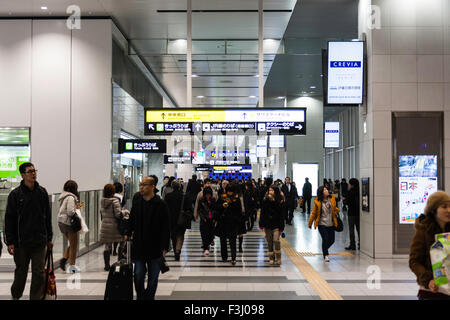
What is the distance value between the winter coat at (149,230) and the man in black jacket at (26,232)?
117 cm

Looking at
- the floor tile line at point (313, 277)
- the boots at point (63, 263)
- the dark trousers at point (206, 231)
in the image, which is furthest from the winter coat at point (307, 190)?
the boots at point (63, 263)

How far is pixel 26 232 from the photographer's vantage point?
622 cm

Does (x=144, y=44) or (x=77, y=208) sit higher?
(x=144, y=44)

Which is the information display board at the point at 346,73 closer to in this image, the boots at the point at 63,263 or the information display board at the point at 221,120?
the information display board at the point at 221,120

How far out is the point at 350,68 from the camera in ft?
38.2

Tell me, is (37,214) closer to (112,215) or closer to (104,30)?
(112,215)

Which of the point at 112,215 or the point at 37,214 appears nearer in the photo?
the point at 37,214

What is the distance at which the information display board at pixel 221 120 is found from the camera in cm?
1201

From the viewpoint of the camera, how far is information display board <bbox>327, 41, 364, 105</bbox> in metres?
11.6

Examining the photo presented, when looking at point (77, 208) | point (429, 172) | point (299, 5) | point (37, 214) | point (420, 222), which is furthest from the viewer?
point (299, 5)

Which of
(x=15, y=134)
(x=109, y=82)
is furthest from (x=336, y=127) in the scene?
(x=15, y=134)

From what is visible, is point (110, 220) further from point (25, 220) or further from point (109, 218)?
point (25, 220)

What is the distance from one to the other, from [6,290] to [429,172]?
28.2ft

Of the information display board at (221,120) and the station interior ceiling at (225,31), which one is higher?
the station interior ceiling at (225,31)
